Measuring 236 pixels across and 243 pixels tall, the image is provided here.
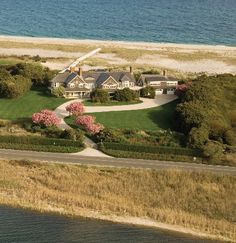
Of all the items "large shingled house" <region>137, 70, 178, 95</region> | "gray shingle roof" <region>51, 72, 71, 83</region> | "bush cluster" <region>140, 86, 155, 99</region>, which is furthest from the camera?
"large shingled house" <region>137, 70, 178, 95</region>

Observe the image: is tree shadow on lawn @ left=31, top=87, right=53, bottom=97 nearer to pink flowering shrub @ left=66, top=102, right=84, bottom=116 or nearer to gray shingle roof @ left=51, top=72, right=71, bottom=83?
gray shingle roof @ left=51, top=72, right=71, bottom=83

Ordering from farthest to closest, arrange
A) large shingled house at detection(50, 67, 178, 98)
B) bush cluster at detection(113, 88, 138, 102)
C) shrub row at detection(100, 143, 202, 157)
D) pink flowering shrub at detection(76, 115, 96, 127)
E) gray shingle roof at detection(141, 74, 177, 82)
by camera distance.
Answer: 1. gray shingle roof at detection(141, 74, 177, 82)
2. large shingled house at detection(50, 67, 178, 98)
3. bush cluster at detection(113, 88, 138, 102)
4. pink flowering shrub at detection(76, 115, 96, 127)
5. shrub row at detection(100, 143, 202, 157)

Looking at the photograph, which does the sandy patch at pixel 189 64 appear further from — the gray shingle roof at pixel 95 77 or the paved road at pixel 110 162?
the paved road at pixel 110 162

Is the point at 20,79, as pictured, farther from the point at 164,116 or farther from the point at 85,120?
the point at 164,116

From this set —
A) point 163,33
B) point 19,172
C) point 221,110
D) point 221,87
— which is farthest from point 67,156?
point 163,33

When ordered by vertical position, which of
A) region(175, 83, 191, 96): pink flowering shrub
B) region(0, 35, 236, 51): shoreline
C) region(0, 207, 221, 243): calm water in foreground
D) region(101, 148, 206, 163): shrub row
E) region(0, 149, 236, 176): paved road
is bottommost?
region(0, 207, 221, 243): calm water in foreground

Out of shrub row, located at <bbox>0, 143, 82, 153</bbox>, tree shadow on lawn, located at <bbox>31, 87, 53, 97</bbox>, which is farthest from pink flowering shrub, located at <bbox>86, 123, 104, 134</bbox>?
tree shadow on lawn, located at <bbox>31, 87, 53, 97</bbox>
